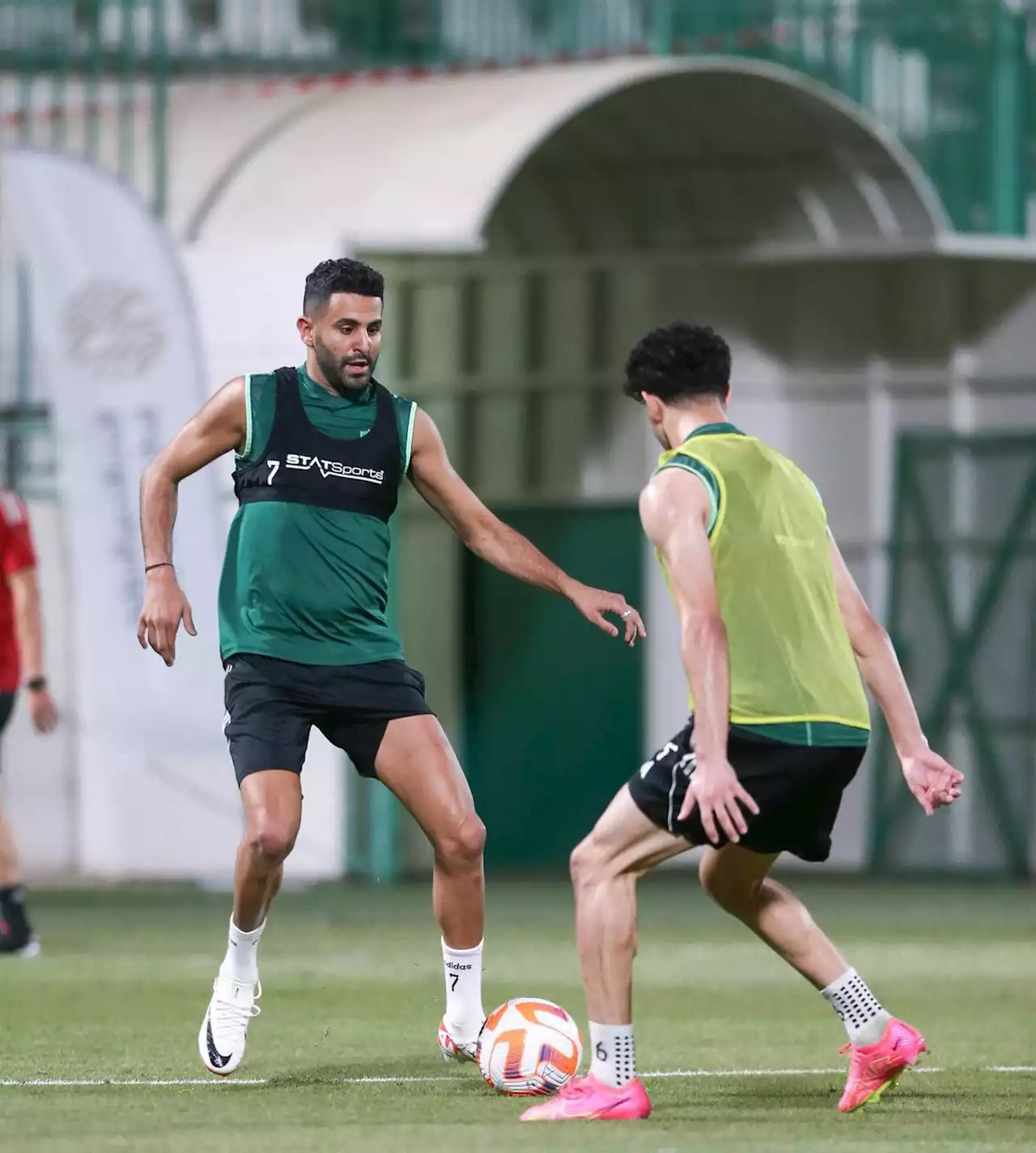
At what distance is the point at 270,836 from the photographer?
8.30 metres

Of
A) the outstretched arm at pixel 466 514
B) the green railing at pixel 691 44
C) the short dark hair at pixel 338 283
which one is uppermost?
the green railing at pixel 691 44

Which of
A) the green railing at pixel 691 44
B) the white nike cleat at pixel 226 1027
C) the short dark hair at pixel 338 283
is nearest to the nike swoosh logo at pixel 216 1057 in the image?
the white nike cleat at pixel 226 1027

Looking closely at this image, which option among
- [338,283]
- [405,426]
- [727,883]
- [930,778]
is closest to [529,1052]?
[727,883]

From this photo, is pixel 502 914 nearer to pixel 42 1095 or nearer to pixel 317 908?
pixel 317 908

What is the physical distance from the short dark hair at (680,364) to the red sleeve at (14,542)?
6137 mm

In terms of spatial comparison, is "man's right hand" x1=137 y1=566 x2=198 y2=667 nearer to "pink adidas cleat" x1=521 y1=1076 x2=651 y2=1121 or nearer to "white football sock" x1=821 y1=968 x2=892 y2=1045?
"pink adidas cleat" x1=521 y1=1076 x2=651 y2=1121

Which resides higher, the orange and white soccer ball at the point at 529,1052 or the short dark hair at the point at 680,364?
the short dark hair at the point at 680,364

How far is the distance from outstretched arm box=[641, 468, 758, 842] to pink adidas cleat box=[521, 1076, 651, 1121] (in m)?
0.72

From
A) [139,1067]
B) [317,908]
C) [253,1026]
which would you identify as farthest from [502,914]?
[139,1067]

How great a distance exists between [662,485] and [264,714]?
160 centimetres

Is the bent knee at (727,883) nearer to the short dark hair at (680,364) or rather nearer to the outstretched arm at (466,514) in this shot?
the outstretched arm at (466,514)

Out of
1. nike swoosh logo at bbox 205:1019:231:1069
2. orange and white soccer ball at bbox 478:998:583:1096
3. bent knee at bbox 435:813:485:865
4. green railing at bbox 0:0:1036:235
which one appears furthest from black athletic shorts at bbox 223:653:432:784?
green railing at bbox 0:0:1036:235

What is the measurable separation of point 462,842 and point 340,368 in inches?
56.1

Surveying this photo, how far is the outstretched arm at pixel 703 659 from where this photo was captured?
7.30 m
